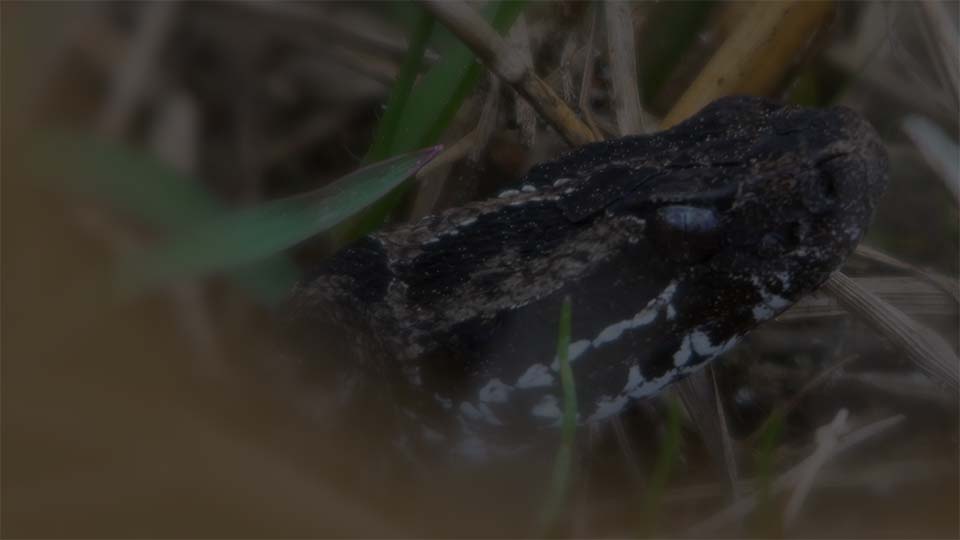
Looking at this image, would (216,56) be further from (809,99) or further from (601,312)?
(809,99)

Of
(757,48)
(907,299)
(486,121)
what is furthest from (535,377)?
(757,48)

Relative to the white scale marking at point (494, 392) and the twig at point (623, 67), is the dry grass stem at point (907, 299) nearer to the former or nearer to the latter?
the twig at point (623, 67)

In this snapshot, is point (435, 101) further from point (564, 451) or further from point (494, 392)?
point (564, 451)

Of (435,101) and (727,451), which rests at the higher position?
(435,101)

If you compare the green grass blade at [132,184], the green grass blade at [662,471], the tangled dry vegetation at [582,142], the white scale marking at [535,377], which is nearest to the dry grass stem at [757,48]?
the tangled dry vegetation at [582,142]

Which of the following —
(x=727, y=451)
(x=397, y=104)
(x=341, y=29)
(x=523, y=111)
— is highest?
(x=341, y=29)

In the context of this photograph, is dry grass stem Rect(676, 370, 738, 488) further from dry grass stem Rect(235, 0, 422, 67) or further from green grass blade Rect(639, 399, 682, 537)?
dry grass stem Rect(235, 0, 422, 67)

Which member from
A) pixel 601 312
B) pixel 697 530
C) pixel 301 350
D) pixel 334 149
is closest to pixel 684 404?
pixel 697 530
